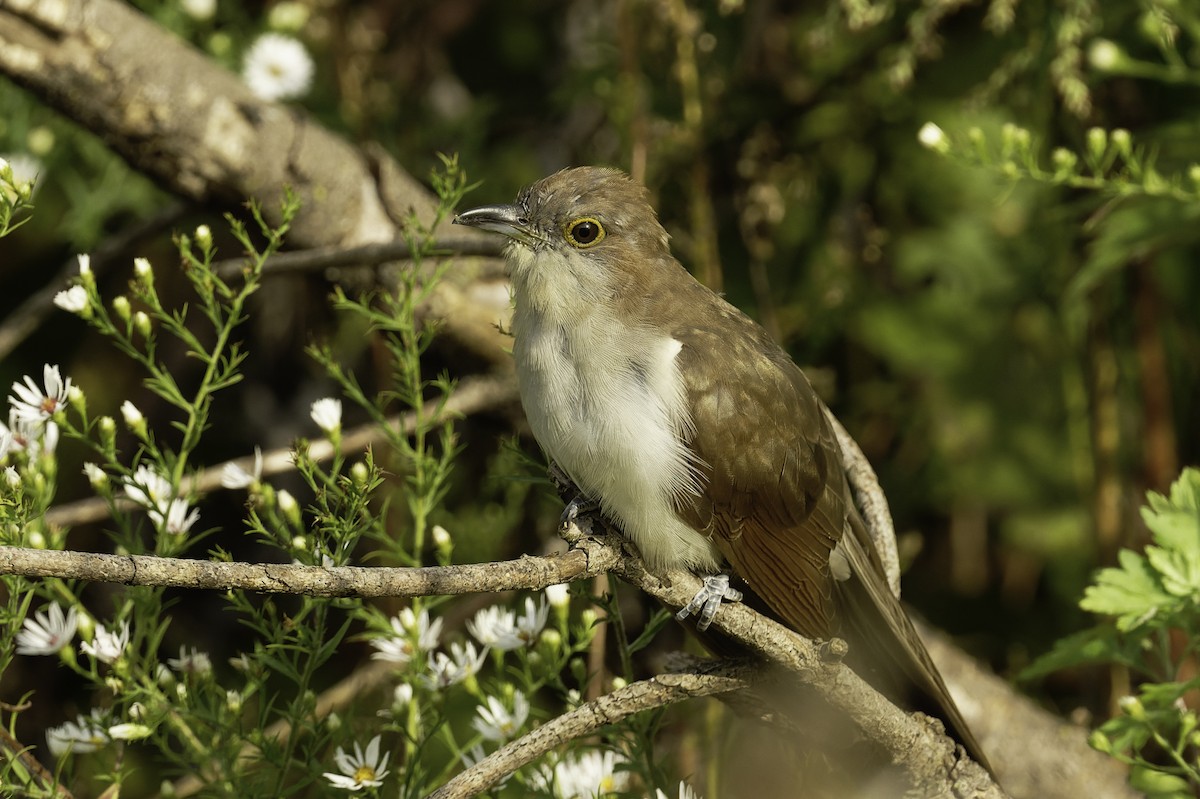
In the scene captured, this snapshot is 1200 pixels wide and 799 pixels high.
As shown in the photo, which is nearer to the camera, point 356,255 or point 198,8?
point 356,255

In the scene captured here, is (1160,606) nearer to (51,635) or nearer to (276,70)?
(51,635)

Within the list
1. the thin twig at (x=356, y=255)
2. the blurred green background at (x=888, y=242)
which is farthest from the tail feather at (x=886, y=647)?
the thin twig at (x=356, y=255)

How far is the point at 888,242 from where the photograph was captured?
5.51 meters

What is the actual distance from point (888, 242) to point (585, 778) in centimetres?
319

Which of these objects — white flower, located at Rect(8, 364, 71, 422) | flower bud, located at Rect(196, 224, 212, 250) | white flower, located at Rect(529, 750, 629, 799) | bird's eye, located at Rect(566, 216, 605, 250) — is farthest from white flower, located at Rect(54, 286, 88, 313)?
white flower, located at Rect(529, 750, 629, 799)

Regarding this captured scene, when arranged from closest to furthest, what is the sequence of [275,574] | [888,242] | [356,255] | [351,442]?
[275,574]
[356,255]
[351,442]
[888,242]

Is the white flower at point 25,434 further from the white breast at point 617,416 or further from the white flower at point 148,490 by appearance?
the white breast at point 617,416

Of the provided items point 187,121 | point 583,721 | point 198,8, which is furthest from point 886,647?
point 198,8

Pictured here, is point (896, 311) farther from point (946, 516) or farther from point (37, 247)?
point (37, 247)

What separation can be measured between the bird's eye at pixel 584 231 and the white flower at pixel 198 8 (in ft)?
7.03

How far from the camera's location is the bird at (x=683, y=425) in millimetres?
3027

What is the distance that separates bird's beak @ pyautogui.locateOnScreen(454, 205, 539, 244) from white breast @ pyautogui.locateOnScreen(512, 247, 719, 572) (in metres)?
0.28

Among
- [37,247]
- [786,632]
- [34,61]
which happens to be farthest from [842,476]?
[37,247]

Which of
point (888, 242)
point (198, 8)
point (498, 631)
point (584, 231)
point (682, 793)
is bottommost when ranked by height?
point (682, 793)
